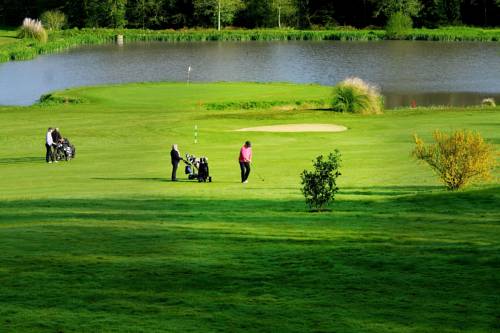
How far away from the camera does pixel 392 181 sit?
28.4 m

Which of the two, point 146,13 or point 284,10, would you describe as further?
point 146,13

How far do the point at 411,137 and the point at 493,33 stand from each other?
109747 mm

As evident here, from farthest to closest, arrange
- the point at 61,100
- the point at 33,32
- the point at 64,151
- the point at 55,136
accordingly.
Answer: the point at 33,32
the point at 61,100
the point at 64,151
the point at 55,136

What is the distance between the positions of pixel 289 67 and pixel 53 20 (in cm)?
6801

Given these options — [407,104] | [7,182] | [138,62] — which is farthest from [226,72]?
[7,182]

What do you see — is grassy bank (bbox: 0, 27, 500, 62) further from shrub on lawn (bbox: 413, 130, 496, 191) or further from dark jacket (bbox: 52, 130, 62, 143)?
shrub on lawn (bbox: 413, 130, 496, 191)

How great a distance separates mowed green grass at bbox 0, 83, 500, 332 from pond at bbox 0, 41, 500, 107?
45598mm

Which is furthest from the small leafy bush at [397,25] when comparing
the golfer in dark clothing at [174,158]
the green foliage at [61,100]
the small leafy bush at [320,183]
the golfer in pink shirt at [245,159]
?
the small leafy bush at [320,183]

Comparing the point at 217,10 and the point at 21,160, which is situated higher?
the point at 217,10

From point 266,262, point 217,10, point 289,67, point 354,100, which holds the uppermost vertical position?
point 217,10

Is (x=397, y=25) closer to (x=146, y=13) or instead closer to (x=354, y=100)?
(x=146, y=13)

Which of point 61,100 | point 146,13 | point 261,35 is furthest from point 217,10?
point 61,100

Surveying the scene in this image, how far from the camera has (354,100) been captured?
57.9m

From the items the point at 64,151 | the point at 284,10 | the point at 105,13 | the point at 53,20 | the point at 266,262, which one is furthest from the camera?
the point at 105,13
